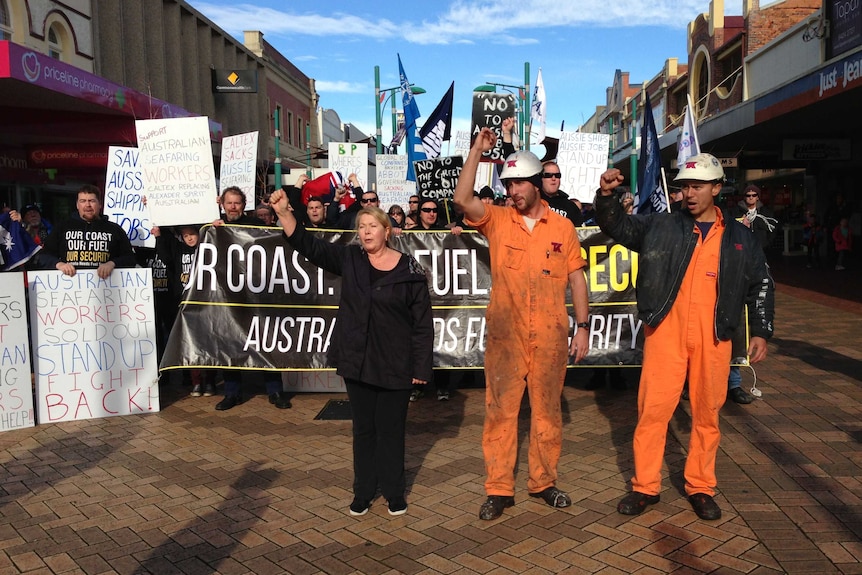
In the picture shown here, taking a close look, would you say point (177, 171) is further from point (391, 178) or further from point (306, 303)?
point (391, 178)

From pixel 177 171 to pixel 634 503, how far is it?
18.0 feet

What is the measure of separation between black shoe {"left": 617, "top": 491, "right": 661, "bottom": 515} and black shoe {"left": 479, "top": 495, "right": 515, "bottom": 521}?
64cm

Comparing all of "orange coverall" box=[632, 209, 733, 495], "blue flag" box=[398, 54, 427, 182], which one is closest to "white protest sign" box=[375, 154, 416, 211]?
"blue flag" box=[398, 54, 427, 182]

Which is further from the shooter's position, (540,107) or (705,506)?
(540,107)

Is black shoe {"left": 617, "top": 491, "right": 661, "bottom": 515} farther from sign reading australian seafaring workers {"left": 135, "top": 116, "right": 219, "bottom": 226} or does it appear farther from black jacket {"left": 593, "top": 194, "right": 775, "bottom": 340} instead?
sign reading australian seafaring workers {"left": 135, "top": 116, "right": 219, "bottom": 226}

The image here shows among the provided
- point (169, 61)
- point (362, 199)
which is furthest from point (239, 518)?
point (169, 61)

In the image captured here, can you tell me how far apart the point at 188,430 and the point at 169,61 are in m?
23.4

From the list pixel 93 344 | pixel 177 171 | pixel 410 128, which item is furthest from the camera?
pixel 410 128

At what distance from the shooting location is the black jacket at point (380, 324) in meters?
4.39

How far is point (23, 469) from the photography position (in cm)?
547

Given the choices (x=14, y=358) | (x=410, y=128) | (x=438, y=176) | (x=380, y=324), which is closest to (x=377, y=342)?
(x=380, y=324)

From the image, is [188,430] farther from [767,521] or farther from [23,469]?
[767,521]

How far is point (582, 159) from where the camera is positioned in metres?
12.2

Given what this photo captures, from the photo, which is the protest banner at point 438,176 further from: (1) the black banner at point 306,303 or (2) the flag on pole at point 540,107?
(2) the flag on pole at point 540,107
